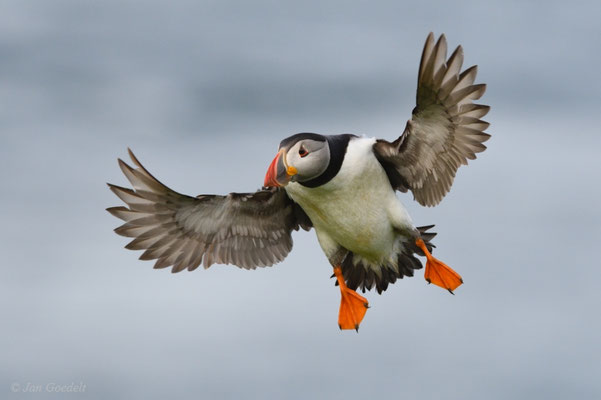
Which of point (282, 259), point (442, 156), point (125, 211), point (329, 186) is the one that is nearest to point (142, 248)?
point (125, 211)

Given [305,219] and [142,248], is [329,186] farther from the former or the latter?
[142,248]

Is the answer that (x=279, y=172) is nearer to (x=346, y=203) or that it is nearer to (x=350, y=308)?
(x=346, y=203)

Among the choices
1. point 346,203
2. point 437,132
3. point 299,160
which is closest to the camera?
point 299,160

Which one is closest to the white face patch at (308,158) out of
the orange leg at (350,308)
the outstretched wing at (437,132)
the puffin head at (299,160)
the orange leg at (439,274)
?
the puffin head at (299,160)

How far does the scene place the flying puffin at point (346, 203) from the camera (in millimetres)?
14992

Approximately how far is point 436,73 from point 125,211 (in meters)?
5.05

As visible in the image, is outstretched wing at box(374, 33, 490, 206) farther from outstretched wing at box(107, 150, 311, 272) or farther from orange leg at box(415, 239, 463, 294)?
outstretched wing at box(107, 150, 311, 272)

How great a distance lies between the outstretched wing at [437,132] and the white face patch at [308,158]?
1.03 meters

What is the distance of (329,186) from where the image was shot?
15406mm

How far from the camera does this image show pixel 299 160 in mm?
14938

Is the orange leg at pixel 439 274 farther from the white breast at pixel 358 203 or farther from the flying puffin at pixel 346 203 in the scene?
the white breast at pixel 358 203

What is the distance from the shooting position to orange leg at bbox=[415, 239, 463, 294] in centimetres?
1605

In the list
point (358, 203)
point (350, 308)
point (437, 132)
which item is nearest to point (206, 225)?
point (350, 308)

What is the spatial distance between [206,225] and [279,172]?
266 cm
